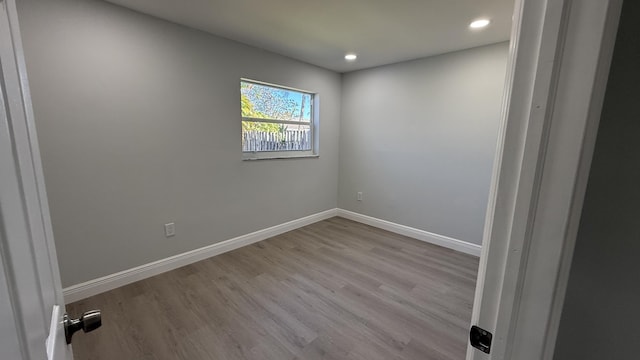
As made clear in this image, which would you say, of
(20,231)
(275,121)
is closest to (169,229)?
(275,121)

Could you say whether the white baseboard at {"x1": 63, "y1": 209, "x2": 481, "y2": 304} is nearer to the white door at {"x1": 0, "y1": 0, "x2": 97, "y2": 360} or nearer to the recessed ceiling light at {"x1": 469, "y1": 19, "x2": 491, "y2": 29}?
the white door at {"x1": 0, "y1": 0, "x2": 97, "y2": 360}

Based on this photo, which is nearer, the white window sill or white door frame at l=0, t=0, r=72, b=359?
white door frame at l=0, t=0, r=72, b=359

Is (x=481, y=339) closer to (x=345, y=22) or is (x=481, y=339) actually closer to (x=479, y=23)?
(x=345, y=22)

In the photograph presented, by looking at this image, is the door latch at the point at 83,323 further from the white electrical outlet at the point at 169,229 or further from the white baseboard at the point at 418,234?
the white baseboard at the point at 418,234


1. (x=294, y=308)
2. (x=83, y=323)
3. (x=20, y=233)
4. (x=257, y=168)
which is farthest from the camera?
(x=257, y=168)

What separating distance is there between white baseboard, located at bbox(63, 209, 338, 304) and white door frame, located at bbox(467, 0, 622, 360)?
2700 millimetres

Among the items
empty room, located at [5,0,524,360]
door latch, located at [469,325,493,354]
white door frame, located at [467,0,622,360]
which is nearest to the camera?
white door frame, located at [467,0,622,360]

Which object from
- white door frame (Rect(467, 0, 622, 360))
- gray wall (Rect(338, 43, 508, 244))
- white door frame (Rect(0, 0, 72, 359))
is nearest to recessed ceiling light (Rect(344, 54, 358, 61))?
gray wall (Rect(338, 43, 508, 244))

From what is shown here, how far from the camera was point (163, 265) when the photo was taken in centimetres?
243

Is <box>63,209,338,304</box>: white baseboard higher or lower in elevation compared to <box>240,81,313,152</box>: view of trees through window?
lower

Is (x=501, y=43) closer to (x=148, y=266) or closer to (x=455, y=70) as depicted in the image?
(x=455, y=70)

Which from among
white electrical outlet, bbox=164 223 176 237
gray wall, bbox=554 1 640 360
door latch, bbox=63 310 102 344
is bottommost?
white electrical outlet, bbox=164 223 176 237

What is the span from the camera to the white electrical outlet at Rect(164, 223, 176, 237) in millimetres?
2422

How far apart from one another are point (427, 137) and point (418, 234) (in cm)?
127
